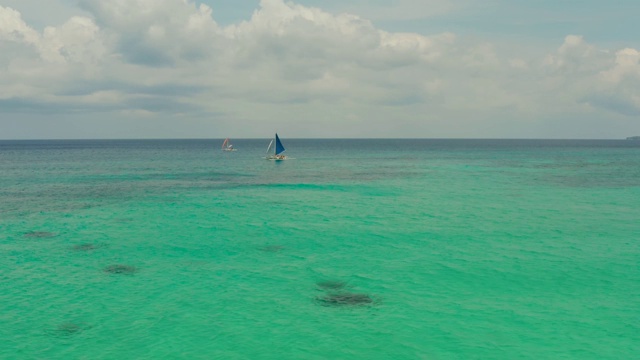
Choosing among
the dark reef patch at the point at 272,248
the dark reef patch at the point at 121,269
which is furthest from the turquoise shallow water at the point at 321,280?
the dark reef patch at the point at 121,269

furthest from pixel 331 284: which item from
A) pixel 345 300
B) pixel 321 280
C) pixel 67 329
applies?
pixel 67 329

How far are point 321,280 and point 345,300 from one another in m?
3.82

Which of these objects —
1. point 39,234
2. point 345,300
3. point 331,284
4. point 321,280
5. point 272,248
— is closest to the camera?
point 345,300

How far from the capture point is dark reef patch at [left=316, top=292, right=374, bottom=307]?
2806 cm

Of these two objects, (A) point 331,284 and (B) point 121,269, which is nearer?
(A) point 331,284

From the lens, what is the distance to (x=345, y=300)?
28.6 metres

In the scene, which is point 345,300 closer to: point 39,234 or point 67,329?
point 67,329

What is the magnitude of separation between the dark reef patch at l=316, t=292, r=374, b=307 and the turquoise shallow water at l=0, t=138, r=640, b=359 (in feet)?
0.43

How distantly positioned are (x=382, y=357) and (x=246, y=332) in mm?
7456

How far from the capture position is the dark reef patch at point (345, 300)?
28.1 m

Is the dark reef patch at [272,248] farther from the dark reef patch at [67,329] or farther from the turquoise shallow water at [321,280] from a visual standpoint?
the dark reef patch at [67,329]

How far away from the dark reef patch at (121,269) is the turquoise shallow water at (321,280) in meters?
0.45

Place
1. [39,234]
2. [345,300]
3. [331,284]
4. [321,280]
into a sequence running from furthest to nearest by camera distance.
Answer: [39,234]
[321,280]
[331,284]
[345,300]

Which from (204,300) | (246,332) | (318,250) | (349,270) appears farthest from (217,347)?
(318,250)
